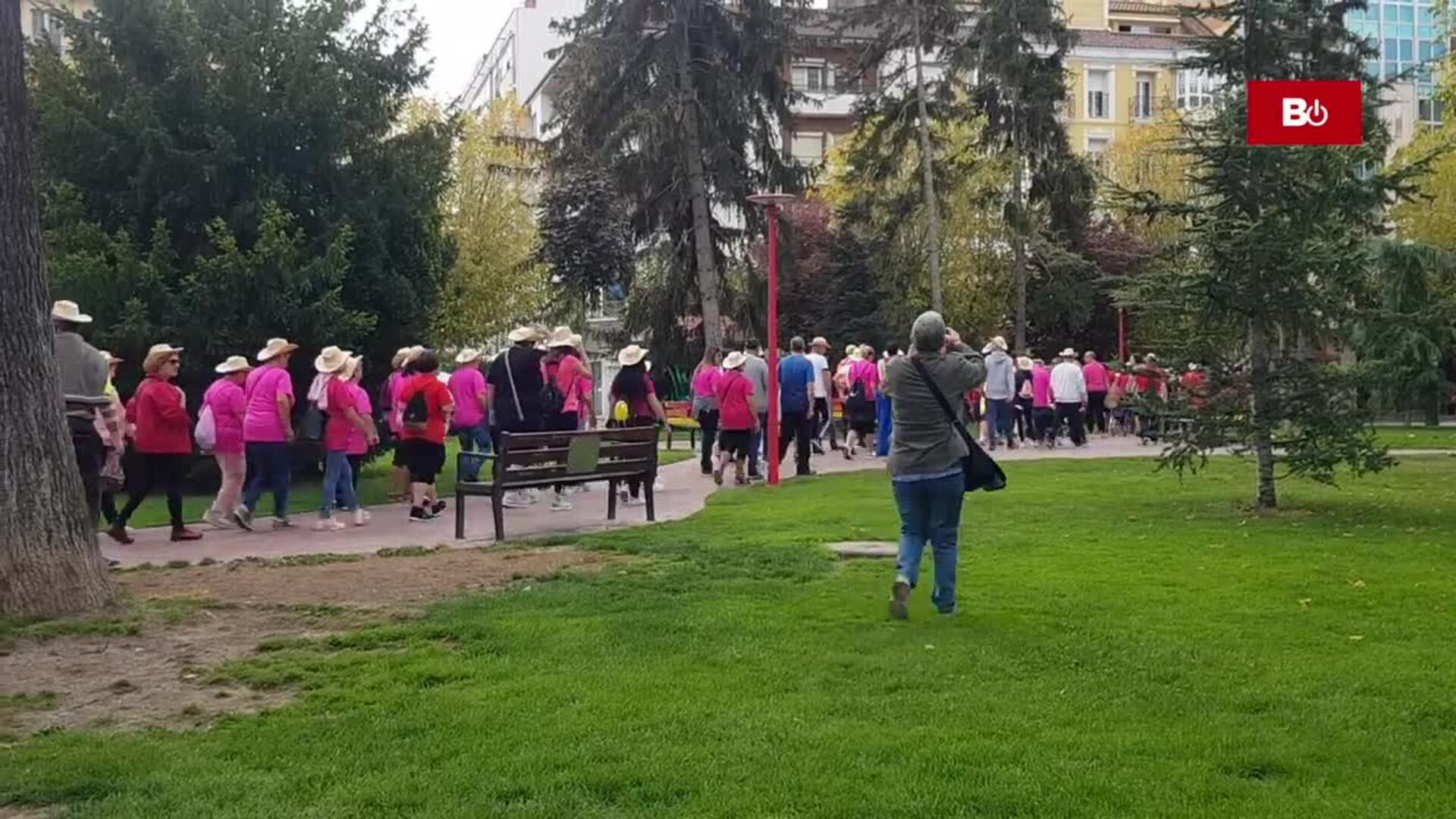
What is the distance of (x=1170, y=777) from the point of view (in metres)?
4.88

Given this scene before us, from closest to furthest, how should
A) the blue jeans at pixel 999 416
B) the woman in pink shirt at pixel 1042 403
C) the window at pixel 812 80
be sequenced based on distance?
the blue jeans at pixel 999 416
the woman in pink shirt at pixel 1042 403
the window at pixel 812 80

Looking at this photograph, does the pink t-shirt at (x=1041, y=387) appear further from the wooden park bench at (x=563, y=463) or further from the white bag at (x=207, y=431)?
the white bag at (x=207, y=431)

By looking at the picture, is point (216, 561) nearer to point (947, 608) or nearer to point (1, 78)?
point (1, 78)

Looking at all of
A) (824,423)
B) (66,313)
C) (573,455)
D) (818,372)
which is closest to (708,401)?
(818,372)

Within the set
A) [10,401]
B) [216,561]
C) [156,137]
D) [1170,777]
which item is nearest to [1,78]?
[10,401]

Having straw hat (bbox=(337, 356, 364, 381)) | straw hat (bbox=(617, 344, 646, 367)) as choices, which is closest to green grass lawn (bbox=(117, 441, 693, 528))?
straw hat (bbox=(337, 356, 364, 381))

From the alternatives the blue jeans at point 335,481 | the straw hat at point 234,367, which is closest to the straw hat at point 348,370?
the blue jeans at point 335,481

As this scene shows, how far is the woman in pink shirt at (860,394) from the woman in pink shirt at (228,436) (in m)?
11.4

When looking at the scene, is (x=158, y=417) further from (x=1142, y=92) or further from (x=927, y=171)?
(x=1142, y=92)

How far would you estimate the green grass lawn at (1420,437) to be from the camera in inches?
1054

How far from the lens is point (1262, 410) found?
1382 cm

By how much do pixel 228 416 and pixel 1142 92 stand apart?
2506 inches

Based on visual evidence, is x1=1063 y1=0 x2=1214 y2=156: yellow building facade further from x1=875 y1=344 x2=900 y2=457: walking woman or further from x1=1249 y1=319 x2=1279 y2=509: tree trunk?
x1=1249 y1=319 x2=1279 y2=509: tree trunk

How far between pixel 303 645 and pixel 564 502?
26.8 ft
